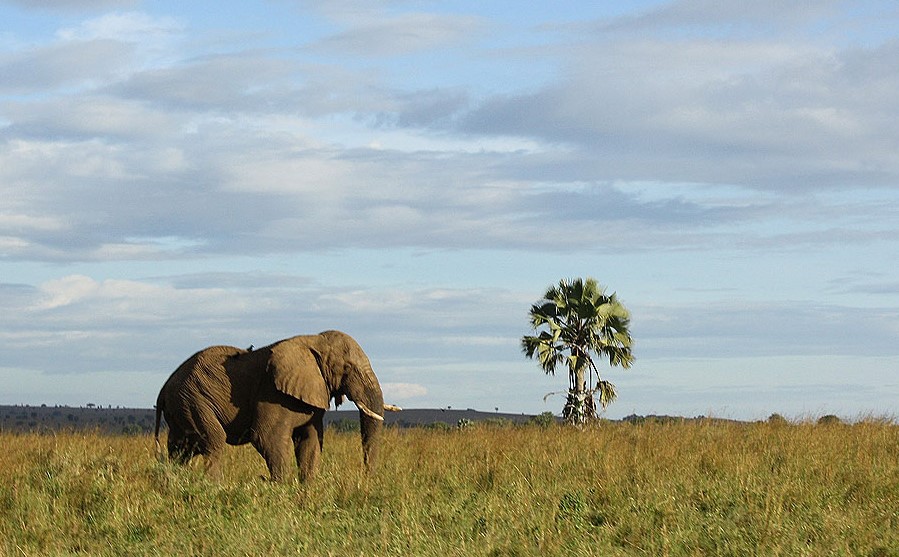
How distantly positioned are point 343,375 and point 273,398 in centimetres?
112

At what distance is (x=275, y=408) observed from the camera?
15898 millimetres

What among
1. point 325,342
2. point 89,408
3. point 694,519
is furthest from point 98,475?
point 89,408

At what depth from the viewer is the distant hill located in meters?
23.7

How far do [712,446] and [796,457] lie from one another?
1.40 m

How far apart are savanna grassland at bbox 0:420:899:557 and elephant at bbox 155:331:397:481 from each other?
576 mm

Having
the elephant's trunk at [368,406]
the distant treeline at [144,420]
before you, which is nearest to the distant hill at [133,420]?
the distant treeline at [144,420]

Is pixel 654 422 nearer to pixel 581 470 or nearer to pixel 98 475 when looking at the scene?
pixel 581 470

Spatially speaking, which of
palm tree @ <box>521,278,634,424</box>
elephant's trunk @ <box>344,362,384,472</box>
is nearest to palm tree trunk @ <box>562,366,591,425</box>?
palm tree @ <box>521,278,634,424</box>

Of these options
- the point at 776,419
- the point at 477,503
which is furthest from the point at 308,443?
the point at 776,419

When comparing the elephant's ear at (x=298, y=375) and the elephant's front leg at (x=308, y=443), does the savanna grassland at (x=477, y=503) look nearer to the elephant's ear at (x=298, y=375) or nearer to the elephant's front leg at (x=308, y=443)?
the elephant's front leg at (x=308, y=443)

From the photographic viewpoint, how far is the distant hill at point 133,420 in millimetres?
23684

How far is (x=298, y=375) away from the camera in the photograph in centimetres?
1581

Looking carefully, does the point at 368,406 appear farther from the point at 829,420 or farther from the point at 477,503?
the point at 829,420

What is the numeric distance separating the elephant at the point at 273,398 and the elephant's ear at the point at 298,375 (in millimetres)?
14
